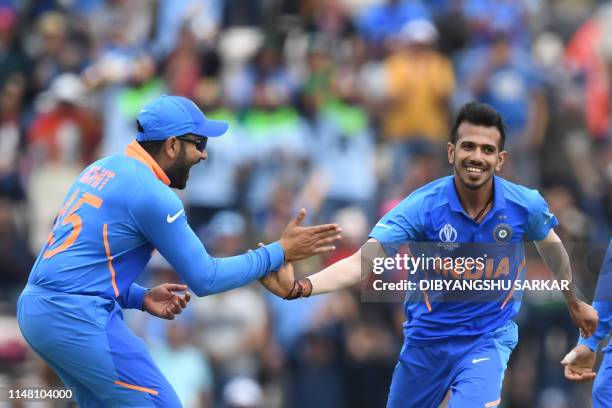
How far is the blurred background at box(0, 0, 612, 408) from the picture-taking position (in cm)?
1359

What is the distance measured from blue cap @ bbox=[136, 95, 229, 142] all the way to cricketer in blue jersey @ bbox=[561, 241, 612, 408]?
2.72 metres

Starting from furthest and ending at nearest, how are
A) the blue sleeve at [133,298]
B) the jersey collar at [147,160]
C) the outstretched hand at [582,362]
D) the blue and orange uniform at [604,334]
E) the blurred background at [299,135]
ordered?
the blurred background at [299,135], the outstretched hand at [582,362], the blue and orange uniform at [604,334], the blue sleeve at [133,298], the jersey collar at [147,160]

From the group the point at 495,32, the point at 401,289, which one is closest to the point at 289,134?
the point at 495,32

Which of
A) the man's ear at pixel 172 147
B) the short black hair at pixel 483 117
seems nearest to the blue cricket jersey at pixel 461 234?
the short black hair at pixel 483 117

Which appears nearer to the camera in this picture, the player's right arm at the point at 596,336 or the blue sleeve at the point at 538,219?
the blue sleeve at the point at 538,219

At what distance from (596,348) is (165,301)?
9.40 ft

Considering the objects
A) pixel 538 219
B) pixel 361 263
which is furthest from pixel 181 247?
pixel 538 219

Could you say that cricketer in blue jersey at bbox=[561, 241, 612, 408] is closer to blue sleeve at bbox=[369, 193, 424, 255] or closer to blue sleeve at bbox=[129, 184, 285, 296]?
blue sleeve at bbox=[369, 193, 424, 255]

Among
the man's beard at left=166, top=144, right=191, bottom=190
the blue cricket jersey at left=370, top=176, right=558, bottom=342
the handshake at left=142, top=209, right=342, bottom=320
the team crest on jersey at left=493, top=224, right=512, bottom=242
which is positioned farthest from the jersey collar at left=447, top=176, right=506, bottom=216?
the man's beard at left=166, top=144, right=191, bottom=190

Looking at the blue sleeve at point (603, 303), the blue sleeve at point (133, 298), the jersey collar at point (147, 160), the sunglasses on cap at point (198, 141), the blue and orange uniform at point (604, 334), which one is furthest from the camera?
the blue sleeve at point (603, 303)

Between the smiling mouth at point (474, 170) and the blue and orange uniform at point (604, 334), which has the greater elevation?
the smiling mouth at point (474, 170)

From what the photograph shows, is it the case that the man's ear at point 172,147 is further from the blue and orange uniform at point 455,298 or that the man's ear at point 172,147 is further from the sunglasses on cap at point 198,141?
the blue and orange uniform at point 455,298

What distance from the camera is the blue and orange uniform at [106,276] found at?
315 inches

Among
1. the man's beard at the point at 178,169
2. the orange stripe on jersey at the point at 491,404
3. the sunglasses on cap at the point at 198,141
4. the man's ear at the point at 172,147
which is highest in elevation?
the sunglasses on cap at the point at 198,141
